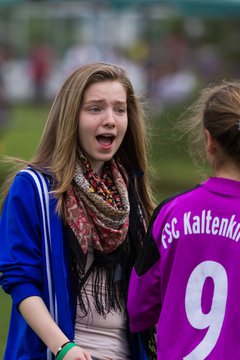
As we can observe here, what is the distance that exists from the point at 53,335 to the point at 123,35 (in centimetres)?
3792

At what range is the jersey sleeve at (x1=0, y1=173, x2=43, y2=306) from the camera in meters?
3.50

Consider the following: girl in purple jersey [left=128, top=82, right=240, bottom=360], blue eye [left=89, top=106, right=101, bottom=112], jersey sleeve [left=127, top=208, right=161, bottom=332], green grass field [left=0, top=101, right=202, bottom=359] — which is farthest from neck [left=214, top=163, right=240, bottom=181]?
green grass field [left=0, top=101, right=202, bottom=359]

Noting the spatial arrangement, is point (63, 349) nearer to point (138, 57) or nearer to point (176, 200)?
point (176, 200)

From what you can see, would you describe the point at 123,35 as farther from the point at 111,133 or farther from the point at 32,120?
the point at 111,133

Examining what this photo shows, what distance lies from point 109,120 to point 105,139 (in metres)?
0.09

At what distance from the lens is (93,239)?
3648mm

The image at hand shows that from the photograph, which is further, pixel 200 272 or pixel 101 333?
pixel 101 333

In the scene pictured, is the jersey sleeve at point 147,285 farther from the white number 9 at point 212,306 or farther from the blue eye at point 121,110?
the blue eye at point 121,110

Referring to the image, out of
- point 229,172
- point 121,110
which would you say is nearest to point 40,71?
point 121,110

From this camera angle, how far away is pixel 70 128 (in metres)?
3.69

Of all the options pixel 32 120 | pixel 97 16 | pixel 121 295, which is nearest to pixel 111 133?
pixel 121 295

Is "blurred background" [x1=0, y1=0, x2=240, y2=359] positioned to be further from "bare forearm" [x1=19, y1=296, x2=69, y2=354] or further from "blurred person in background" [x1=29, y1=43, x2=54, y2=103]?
"bare forearm" [x1=19, y1=296, x2=69, y2=354]

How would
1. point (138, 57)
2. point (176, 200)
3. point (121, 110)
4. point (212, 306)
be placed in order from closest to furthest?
1. point (212, 306)
2. point (176, 200)
3. point (121, 110)
4. point (138, 57)

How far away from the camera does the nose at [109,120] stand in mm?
3707
